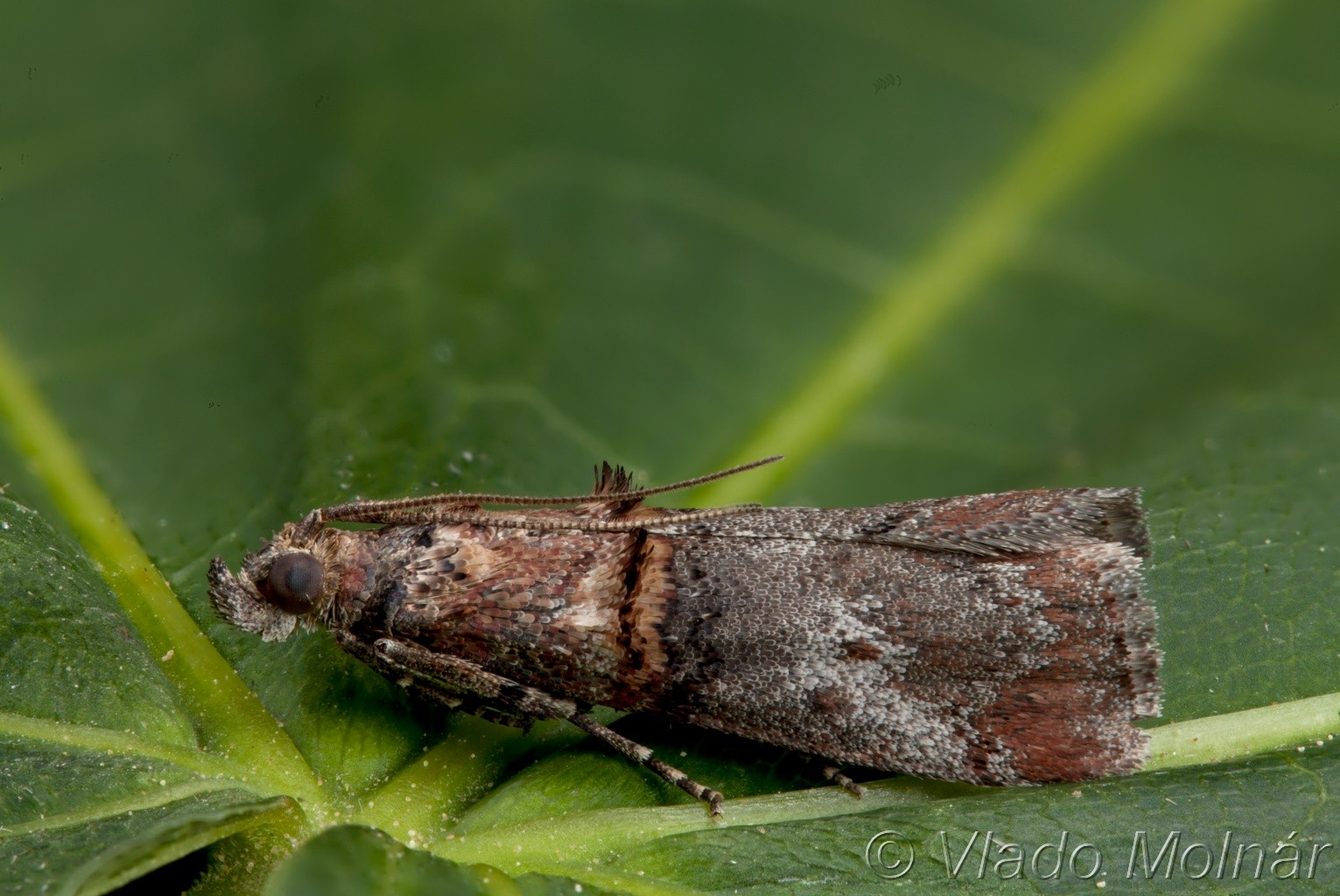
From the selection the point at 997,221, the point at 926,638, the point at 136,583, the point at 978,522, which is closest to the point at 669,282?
the point at 997,221

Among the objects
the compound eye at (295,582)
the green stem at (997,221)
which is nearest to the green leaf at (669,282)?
the green stem at (997,221)

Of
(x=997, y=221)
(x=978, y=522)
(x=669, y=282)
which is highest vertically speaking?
(x=997, y=221)

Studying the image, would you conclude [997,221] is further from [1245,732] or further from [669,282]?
[1245,732]

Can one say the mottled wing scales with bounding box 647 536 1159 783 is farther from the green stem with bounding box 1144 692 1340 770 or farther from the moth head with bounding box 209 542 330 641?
the moth head with bounding box 209 542 330 641

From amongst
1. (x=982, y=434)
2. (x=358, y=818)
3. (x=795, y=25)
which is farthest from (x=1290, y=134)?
(x=358, y=818)

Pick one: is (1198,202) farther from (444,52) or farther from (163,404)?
(163,404)

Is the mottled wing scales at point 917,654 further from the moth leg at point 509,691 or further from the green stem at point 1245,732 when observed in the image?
the moth leg at point 509,691
